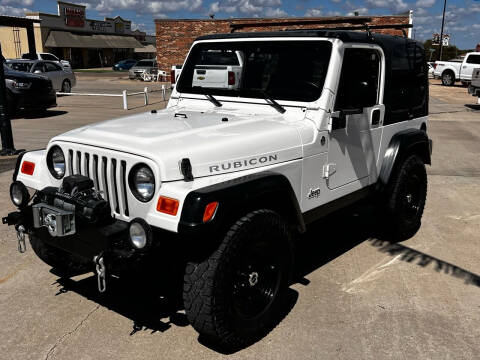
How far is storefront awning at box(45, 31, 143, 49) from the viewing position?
4916 cm

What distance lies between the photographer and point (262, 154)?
3.25 metres

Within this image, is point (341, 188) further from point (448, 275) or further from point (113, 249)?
point (113, 249)

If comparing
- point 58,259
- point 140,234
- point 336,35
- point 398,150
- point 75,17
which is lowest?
point 58,259

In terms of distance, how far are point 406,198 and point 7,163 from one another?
684 centimetres

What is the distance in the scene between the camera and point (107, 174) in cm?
303

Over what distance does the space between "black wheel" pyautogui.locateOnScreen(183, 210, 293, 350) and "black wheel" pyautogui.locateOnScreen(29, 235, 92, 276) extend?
4.43 ft

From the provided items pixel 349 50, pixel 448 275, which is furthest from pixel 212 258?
pixel 448 275

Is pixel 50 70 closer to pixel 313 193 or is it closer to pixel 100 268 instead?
pixel 313 193

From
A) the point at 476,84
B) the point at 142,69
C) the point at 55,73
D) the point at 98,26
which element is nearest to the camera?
the point at 476,84

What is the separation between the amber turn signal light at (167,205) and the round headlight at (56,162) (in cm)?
106

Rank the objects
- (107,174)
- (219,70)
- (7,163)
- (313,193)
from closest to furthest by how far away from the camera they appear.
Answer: (107,174) < (313,193) < (219,70) < (7,163)

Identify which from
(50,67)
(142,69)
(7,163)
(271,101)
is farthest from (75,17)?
(271,101)

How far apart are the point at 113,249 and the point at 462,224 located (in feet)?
14.3

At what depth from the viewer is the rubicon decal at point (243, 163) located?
3.01 metres
